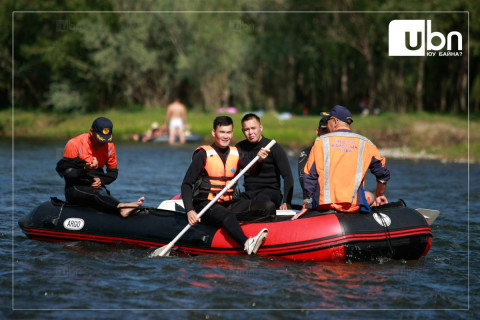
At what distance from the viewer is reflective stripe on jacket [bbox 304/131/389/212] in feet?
20.5

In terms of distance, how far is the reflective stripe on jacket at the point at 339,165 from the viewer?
6234 mm

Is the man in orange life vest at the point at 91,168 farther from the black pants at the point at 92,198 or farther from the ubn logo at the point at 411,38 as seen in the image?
the ubn logo at the point at 411,38

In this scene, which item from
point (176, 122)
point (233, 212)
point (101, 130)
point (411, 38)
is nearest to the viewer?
point (233, 212)

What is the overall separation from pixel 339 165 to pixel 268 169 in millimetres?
1138

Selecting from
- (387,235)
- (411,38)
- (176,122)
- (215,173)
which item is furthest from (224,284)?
(411,38)

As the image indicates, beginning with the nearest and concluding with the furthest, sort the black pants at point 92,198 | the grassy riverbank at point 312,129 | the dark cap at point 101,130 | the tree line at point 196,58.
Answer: the dark cap at point 101,130, the black pants at point 92,198, the grassy riverbank at point 312,129, the tree line at point 196,58

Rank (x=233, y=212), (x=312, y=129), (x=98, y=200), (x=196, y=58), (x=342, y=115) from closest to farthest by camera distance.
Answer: (x=342, y=115), (x=233, y=212), (x=98, y=200), (x=312, y=129), (x=196, y=58)

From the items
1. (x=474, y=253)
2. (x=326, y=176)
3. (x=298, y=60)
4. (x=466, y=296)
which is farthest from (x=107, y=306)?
(x=298, y=60)

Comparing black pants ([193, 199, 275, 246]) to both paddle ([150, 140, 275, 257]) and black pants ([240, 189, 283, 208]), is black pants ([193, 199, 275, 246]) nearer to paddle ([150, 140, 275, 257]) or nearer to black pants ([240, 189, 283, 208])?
paddle ([150, 140, 275, 257])

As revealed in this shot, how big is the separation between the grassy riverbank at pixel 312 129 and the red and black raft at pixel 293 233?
34.4 ft

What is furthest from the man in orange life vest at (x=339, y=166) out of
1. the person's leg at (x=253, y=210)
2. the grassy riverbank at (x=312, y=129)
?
the grassy riverbank at (x=312, y=129)

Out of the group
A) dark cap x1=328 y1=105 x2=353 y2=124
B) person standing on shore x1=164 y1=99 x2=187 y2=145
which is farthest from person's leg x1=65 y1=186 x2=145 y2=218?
person standing on shore x1=164 y1=99 x2=187 y2=145

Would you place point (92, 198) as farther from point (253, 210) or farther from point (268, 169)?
point (268, 169)

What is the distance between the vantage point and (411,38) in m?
24.3
